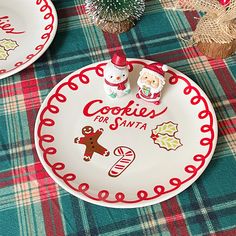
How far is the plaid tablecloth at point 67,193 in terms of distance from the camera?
0.69 meters

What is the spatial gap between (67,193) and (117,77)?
9.5 inches

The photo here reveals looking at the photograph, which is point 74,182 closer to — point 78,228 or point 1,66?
point 78,228

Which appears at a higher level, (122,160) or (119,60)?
(119,60)

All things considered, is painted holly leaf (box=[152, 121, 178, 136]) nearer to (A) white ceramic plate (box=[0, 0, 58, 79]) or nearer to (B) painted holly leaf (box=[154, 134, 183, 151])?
(B) painted holly leaf (box=[154, 134, 183, 151])

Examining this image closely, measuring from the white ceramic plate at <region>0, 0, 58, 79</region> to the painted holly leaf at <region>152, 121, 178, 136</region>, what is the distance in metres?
0.31

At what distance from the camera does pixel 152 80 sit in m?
0.78

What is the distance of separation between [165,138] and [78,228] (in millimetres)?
234

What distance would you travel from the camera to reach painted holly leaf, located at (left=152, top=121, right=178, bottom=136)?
780mm

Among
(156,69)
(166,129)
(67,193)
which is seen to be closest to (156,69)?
(156,69)

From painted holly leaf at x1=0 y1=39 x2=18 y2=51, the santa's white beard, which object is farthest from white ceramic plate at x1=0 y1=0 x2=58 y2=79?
the santa's white beard

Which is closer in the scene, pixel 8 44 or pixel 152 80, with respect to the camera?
pixel 152 80

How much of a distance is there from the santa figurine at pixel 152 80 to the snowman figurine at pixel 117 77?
0.03 metres

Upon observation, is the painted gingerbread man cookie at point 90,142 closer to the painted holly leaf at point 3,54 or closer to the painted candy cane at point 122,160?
the painted candy cane at point 122,160

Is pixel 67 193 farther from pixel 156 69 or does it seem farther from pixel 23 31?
pixel 23 31
